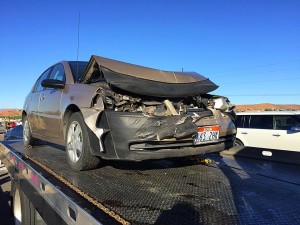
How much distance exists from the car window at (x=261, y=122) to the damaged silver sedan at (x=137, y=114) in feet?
21.0

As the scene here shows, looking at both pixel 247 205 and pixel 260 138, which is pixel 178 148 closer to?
pixel 247 205

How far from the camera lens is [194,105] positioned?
14.1 feet

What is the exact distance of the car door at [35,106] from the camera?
5848 millimetres

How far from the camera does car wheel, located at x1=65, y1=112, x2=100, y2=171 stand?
3839 millimetres

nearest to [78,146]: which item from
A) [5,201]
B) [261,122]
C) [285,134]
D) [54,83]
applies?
[54,83]

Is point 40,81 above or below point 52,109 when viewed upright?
above

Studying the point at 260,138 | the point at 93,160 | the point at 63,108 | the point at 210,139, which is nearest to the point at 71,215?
the point at 93,160

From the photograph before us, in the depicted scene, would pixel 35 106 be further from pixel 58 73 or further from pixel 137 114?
pixel 137 114

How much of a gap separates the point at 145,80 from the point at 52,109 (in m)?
1.86

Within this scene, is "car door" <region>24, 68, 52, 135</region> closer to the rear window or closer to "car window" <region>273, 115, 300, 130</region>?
the rear window

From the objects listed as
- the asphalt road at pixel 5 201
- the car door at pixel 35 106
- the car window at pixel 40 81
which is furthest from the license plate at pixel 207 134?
the asphalt road at pixel 5 201

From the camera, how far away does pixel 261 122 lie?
419 inches

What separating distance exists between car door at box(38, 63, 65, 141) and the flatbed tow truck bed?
537mm

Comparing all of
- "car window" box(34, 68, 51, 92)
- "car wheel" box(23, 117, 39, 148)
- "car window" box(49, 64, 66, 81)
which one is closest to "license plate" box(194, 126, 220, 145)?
"car window" box(49, 64, 66, 81)
